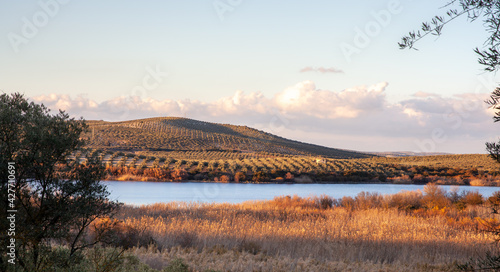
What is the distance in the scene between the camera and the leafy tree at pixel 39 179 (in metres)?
5.22

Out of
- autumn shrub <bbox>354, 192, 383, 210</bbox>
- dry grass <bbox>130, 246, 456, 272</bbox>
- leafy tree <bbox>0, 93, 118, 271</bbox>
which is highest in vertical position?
leafy tree <bbox>0, 93, 118, 271</bbox>

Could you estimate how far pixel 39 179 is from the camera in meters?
5.42

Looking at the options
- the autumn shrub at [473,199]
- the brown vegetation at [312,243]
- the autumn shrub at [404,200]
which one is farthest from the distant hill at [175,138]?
the brown vegetation at [312,243]

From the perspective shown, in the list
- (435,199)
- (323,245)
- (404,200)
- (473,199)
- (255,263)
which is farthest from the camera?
(404,200)

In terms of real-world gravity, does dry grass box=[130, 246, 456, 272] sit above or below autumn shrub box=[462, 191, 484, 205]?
below

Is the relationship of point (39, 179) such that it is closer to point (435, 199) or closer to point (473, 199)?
point (435, 199)

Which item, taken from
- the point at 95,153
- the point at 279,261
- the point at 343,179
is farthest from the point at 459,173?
the point at 95,153

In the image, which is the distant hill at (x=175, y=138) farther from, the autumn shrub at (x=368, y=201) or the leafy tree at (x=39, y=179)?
the leafy tree at (x=39, y=179)

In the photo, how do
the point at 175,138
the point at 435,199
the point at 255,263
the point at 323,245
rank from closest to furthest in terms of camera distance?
the point at 255,263 → the point at 323,245 → the point at 435,199 → the point at 175,138

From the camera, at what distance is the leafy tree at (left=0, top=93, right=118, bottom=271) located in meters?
5.22

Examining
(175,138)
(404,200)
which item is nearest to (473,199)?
(404,200)

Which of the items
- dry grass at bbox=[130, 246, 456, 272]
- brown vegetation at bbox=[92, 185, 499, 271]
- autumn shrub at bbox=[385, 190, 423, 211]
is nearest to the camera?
dry grass at bbox=[130, 246, 456, 272]

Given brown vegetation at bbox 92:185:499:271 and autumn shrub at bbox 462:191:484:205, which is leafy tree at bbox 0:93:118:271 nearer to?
brown vegetation at bbox 92:185:499:271

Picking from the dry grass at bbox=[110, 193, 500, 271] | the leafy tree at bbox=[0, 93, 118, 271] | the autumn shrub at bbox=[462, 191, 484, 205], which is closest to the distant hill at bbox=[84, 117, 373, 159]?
the autumn shrub at bbox=[462, 191, 484, 205]
